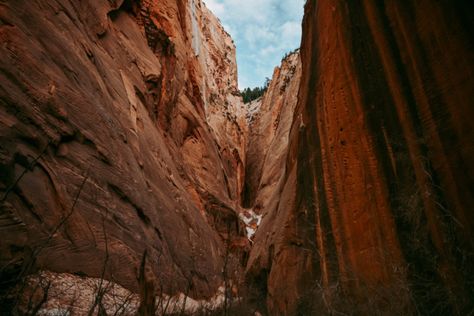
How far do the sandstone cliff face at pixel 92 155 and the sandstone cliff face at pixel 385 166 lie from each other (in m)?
3.07

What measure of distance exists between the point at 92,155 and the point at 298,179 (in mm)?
5190

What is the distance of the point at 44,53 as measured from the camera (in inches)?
284

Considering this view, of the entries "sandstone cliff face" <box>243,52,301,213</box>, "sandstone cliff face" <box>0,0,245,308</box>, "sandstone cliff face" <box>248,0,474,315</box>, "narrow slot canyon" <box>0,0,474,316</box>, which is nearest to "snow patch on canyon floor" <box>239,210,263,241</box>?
"sandstone cliff face" <box>243,52,301,213</box>

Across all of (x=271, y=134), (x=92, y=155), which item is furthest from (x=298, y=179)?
(x=271, y=134)

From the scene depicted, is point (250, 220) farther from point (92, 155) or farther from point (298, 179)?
point (92, 155)

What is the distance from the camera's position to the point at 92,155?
748 centimetres

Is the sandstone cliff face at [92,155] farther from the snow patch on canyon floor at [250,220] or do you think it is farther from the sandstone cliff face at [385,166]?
the snow patch on canyon floor at [250,220]

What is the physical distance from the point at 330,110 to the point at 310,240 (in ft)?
10.1

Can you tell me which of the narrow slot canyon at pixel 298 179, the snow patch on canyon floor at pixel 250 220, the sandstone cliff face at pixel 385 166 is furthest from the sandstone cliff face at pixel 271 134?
the sandstone cliff face at pixel 385 166

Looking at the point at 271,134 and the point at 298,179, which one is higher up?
the point at 271,134

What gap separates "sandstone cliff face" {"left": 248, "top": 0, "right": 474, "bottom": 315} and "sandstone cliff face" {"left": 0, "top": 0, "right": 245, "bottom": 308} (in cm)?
307

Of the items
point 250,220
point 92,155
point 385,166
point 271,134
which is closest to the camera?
point 385,166

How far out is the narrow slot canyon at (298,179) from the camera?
15.6ft

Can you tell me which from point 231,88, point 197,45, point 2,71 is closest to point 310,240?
point 2,71
